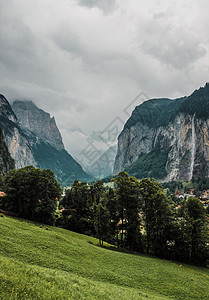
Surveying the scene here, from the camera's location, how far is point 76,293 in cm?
1183

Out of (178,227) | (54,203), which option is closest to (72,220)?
(54,203)

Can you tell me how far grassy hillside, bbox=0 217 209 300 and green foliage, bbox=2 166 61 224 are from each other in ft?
71.4

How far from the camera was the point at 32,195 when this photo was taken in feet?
145

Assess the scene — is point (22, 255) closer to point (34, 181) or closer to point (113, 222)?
point (113, 222)

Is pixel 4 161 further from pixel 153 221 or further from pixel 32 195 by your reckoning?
pixel 153 221

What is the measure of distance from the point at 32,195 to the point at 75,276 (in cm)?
3334

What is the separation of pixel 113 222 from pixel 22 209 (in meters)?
24.8

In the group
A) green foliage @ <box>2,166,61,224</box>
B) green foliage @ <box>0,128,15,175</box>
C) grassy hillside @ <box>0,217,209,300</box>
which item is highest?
green foliage @ <box>0,128,15,175</box>

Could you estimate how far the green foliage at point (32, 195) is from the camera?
43.8 metres

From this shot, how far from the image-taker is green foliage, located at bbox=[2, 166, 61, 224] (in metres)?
43.8

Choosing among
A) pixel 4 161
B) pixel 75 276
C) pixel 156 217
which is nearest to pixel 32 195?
pixel 156 217

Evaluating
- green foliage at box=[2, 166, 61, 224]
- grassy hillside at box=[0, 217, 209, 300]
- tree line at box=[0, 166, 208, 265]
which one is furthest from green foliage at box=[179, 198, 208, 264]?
green foliage at box=[2, 166, 61, 224]

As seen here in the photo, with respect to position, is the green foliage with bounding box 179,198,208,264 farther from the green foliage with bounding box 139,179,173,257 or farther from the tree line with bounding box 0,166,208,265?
the green foliage with bounding box 139,179,173,257

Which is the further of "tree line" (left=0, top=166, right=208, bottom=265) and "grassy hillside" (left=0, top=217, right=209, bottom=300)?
"tree line" (left=0, top=166, right=208, bottom=265)
